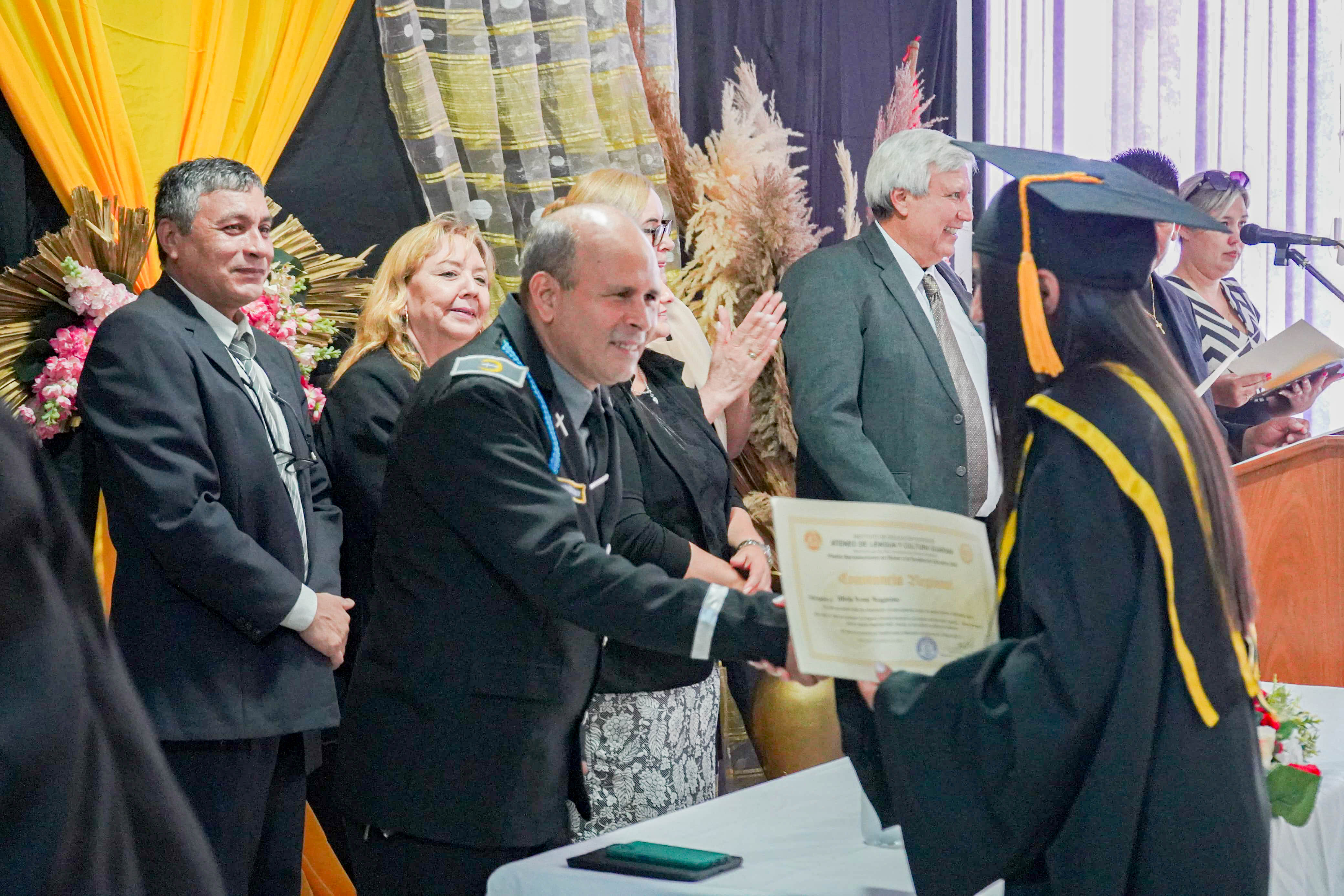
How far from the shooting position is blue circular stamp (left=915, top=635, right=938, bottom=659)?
4.94ft

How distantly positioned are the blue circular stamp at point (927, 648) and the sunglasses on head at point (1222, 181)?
11.0 feet

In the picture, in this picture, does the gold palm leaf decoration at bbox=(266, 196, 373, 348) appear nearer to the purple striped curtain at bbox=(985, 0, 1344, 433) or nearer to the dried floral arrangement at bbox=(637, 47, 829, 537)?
the dried floral arrangement at bbox=(637, 47, 829, 537)

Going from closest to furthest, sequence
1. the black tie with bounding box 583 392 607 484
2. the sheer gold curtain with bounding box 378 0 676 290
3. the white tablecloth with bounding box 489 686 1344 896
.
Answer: the white tablecloth with bounding box 489 686 1344 896, the black tie with bounding box 583 392 607 484, the sheer gold curtain with bounding box 378 0 676 290

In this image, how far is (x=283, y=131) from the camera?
362 cm

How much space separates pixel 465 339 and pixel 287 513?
69 centimetres

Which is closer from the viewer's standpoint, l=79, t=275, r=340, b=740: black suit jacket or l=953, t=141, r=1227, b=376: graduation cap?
l=953, t=141, r=1227, b=376: graduation cap

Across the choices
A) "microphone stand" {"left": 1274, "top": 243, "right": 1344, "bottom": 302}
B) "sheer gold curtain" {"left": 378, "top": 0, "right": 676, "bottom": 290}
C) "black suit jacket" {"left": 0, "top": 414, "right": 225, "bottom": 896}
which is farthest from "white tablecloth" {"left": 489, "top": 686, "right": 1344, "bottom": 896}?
"sheer gold curtain" {"left": 378, "top": 0, "right": 676, "bottom": 290}

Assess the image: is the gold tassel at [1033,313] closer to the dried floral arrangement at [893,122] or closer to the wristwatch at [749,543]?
the wristwatch at [749,543]

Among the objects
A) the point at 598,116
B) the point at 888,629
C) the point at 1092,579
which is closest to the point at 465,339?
the point at 598,116

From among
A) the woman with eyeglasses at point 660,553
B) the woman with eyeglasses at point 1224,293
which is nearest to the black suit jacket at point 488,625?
the woman with eyeglasses at point 660,553

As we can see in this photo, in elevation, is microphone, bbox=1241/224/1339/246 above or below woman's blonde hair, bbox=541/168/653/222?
below

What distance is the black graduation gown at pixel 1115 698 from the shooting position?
1352mm

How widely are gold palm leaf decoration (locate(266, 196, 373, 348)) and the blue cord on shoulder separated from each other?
1.55 metres

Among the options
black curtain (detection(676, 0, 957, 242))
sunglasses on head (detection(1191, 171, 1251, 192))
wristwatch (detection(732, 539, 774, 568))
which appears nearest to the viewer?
wristwatch (detection(732, 539, 774, 568))
